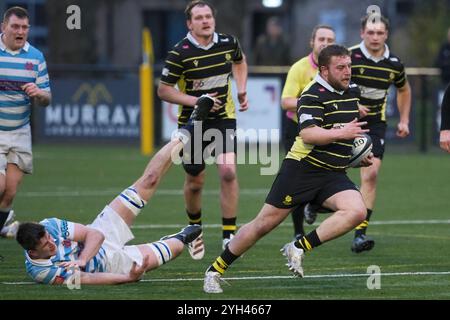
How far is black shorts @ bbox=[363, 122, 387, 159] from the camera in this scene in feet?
42.7

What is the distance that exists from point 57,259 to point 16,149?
2587 millimetres

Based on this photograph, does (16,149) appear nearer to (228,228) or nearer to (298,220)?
(228,228)

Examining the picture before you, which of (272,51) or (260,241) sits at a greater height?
(272,51)

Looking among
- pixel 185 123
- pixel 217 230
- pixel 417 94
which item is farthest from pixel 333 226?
pixel 417 94

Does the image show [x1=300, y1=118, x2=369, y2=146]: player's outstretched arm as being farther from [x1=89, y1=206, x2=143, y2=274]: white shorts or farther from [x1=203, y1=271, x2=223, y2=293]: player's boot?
[x1=89, y1=206, x2=143, y2=274]: white shorts

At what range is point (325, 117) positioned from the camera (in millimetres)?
10016

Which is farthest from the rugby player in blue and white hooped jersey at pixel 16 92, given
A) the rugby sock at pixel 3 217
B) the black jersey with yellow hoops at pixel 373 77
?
the black jersey with yellow hoops at pixel 373 77

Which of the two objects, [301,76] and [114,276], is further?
[301,76]

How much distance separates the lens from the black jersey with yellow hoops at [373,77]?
1305cm

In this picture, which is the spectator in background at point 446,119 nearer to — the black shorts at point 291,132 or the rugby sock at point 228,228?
the black shorts at point 291,132

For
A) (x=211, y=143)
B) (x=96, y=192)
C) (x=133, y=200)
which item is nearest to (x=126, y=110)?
(x=96, y=192)

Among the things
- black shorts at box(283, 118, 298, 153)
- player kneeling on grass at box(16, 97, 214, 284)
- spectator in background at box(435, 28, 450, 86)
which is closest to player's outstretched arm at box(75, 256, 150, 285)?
player kneeling on grass at box(16, 97, 214, 284)

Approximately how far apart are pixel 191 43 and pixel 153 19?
3344 cm

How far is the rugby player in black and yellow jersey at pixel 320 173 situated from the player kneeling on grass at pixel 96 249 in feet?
1.73
